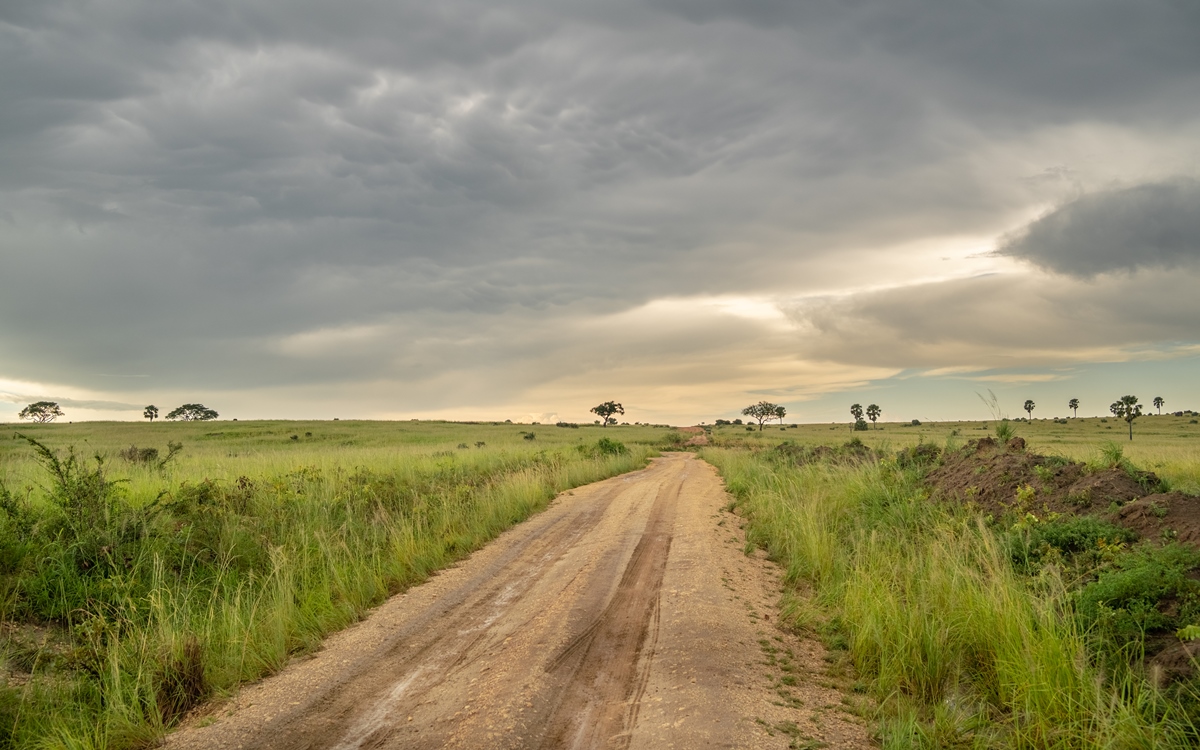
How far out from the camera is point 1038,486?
10.6m

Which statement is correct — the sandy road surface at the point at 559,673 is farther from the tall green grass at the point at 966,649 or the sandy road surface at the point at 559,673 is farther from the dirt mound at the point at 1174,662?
the dirt mound at the point at 1174,662

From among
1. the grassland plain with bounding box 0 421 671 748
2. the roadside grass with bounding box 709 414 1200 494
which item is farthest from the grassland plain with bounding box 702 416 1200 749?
the grassland plain with bounding box 0 421 671 748

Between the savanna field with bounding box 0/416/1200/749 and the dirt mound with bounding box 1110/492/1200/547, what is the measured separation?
4 cm

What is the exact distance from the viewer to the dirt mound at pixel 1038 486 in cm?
902

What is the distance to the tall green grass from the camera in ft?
15.8

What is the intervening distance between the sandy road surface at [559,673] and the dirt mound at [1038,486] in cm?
433

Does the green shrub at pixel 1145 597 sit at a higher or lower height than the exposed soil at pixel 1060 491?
lower

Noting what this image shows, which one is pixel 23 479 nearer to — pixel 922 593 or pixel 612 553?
pixel 612 553

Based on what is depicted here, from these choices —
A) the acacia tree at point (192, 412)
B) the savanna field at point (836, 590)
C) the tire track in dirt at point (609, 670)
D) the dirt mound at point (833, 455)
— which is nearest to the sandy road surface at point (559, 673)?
the tire track in dirt at point (609, 670)

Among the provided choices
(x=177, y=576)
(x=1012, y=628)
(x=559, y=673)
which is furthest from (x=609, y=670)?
(x=177, y=576)

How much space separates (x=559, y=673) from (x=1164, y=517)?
769 centimetres

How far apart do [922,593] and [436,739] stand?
5.32 m

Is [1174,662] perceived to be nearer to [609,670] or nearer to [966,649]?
[966,649]

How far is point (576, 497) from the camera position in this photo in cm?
1859
